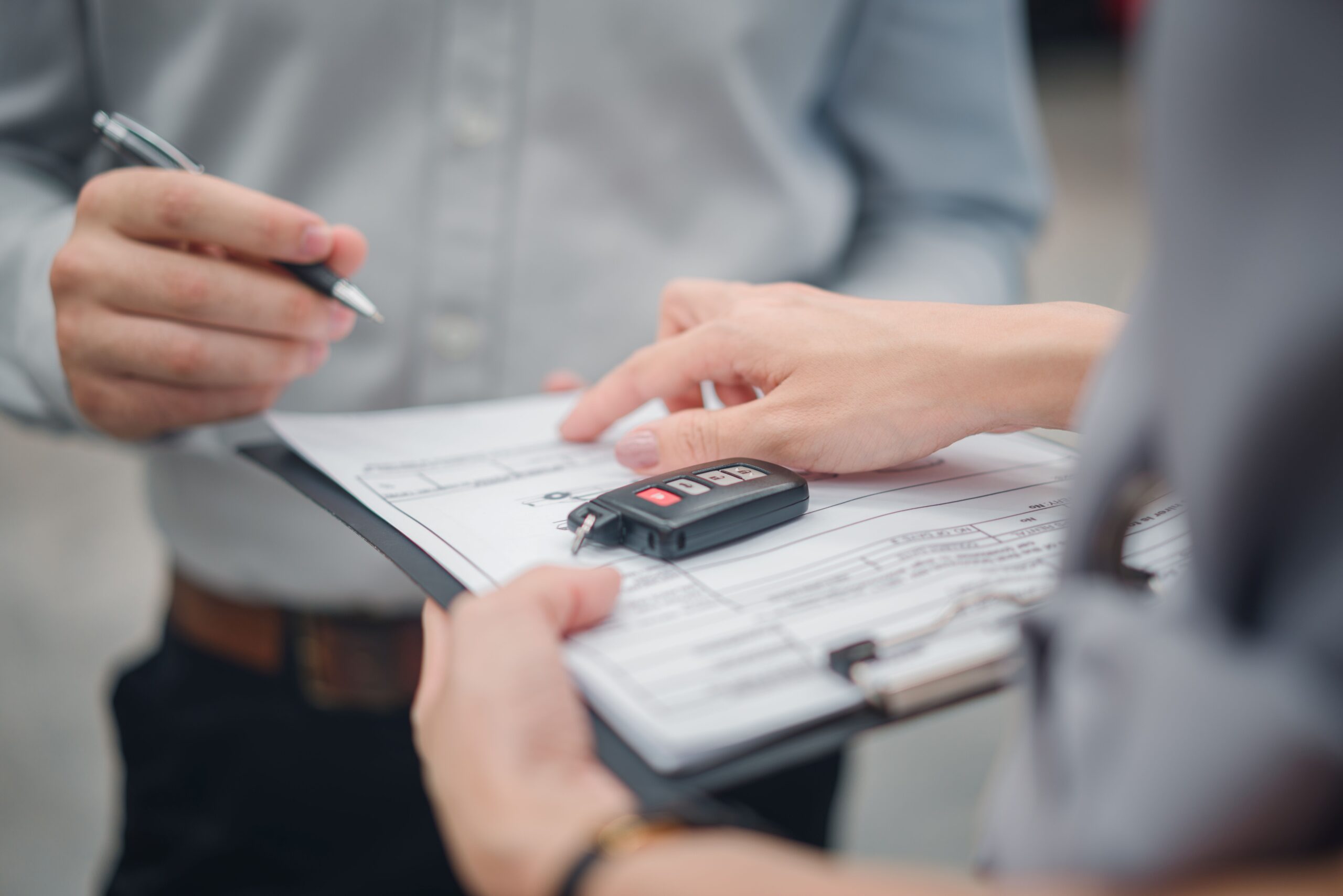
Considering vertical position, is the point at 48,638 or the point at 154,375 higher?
the point at 154,375

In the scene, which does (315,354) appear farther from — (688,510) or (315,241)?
(688,510)

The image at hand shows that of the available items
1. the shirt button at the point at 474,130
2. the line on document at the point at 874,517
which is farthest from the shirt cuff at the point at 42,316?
the line on document at the point at 874,517

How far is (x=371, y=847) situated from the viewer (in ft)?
2.76

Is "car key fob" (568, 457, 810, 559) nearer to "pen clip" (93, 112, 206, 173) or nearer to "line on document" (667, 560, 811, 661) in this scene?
"line on document" (667, 560, 811, 661)

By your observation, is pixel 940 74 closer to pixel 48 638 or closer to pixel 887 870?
pixel 887 870

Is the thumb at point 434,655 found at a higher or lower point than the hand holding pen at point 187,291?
lower

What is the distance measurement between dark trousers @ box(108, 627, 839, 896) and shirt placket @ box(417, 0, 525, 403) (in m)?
0.34

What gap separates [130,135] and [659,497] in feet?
1.60

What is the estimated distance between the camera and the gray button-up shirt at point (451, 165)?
27.8 inches

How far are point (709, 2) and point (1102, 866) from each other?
2.40 feet

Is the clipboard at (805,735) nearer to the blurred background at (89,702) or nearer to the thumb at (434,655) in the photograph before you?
the thumb at (434,655)

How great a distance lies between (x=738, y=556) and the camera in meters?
0.42

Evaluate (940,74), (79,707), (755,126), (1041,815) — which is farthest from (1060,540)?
(79,707)

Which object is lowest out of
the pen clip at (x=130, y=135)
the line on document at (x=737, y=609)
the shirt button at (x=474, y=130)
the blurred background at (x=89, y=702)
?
the blurred background at (x=89, y=702)
